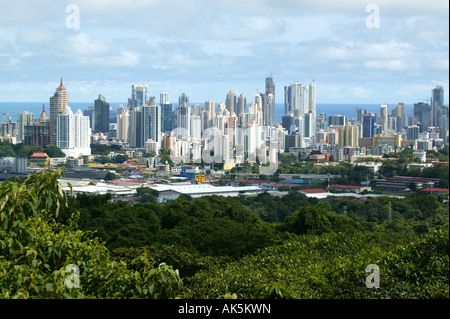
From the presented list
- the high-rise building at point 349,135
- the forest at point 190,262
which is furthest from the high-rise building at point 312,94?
the forest at point 190,262

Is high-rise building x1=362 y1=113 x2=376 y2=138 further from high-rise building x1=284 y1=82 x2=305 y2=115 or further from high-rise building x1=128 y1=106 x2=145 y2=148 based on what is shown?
high-rise building x1=128 y1=106 x2=145 y2=148

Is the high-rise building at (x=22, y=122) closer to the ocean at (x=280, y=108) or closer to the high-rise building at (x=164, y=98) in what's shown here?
the ocean at (x=280, y=108)

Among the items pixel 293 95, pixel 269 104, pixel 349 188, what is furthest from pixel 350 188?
pixel 269 104

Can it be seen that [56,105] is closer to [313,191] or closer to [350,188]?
[313,191]

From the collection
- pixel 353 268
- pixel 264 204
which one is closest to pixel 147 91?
pixel 264 204

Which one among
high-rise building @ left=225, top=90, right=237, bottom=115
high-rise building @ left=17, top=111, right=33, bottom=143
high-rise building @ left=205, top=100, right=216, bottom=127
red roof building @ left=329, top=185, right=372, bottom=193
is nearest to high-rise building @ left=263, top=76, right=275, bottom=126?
high-rise building @ left=225, top=90, right=237, bottom=115
